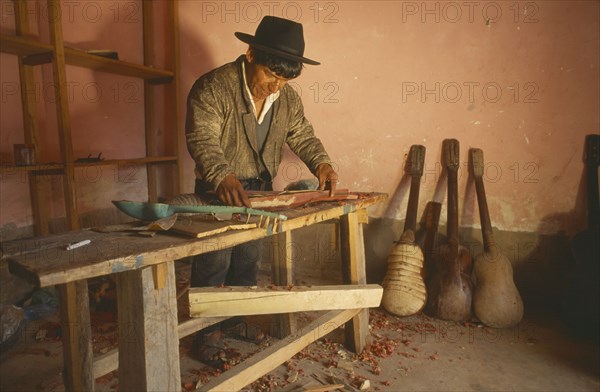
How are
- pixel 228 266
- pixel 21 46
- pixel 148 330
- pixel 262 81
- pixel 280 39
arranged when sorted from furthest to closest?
pixel 21 46 → pixel 228 266 → pixel 262 81 → pixel 280 39 → pixel 148 330

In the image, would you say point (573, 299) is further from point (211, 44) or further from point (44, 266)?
Answer: point (211, 44)

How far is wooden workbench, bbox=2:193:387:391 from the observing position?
1290 mm

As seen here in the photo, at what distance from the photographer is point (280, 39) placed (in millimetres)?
2246

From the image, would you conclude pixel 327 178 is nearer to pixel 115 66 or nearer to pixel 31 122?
pixel 115 66

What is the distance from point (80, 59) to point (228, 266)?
2.06 m

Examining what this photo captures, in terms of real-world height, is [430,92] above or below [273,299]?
above

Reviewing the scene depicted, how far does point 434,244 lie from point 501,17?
1.84 meters

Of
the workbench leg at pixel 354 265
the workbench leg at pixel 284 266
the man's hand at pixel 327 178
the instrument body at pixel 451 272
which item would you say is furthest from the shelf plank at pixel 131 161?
the instrument body at pixel 451 272

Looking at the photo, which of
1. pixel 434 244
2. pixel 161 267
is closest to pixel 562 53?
pixel 434 244

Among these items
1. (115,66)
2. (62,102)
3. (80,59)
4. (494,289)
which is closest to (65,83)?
(62,102)

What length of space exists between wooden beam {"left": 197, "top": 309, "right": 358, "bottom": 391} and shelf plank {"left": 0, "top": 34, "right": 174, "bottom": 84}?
7.80 feet

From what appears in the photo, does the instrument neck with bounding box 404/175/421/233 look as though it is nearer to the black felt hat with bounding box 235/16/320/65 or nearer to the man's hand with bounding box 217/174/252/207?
the black felt hat with bounding box 235/16/320/65

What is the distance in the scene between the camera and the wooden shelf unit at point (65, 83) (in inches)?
110

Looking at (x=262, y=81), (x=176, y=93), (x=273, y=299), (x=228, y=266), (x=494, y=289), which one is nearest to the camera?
(x=273, y=299)
